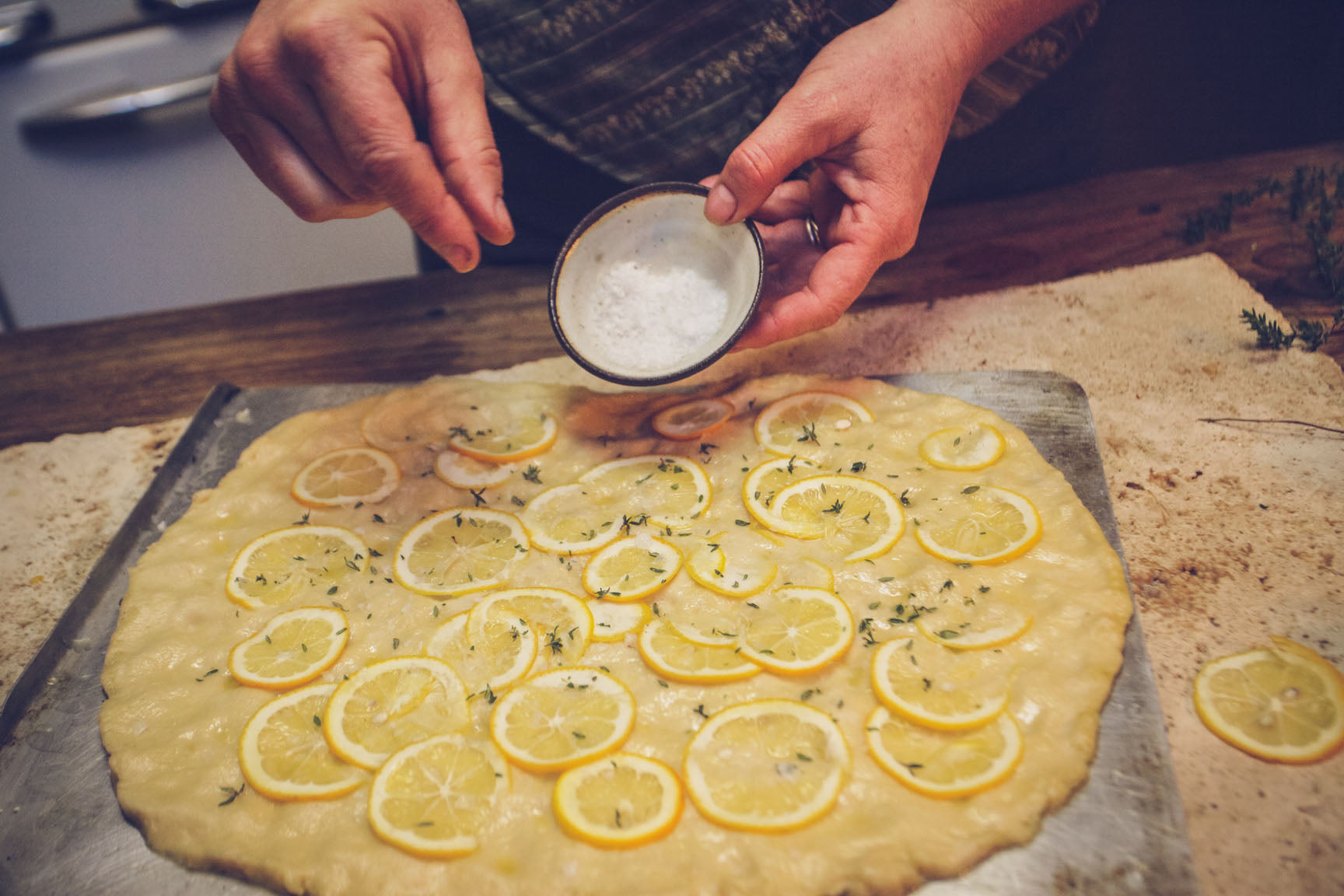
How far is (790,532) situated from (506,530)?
844 mm

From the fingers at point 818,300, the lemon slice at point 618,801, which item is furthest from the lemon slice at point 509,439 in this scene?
the lemon slice at point 618,801

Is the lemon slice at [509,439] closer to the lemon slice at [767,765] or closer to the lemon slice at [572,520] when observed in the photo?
the lemon slice at [572,520]

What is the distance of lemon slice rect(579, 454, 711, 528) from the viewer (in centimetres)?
245

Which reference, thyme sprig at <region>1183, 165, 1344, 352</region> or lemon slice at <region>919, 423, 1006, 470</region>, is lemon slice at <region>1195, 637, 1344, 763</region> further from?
thyme sprig at <region>1183, 165, 1344, 352</region>

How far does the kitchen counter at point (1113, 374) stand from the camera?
6.51ft

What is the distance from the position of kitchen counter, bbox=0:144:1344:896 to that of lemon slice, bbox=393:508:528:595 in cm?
90

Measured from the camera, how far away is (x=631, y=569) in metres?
2.28

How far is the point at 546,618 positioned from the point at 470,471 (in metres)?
0.72

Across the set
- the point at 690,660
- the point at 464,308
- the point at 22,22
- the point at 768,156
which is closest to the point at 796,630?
the point at 690,660

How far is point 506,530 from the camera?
2443mm

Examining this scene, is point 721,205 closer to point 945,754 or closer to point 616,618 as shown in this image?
point 616,618

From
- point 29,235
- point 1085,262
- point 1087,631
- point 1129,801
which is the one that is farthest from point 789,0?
point 29,235

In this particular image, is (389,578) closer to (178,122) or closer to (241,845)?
(241,845)

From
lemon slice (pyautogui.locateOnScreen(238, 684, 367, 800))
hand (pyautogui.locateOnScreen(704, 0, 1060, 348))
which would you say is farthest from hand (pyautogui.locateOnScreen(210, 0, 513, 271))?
lemon slice (pyautogui.locateOnScreen(238, 684, 367, 800))
